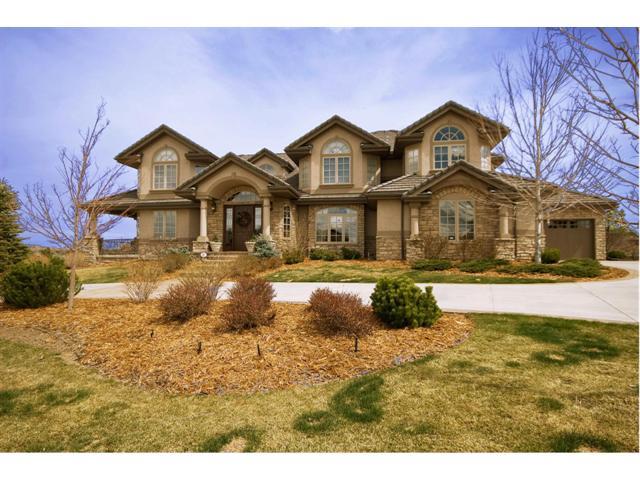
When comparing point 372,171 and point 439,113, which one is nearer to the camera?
point 439,113

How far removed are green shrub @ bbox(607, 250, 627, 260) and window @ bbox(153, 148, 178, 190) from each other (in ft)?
90.4

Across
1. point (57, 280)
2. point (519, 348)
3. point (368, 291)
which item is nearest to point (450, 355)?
point (519, 348)

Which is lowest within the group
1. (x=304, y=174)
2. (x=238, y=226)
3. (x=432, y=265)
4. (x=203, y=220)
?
(x=432, y=265)

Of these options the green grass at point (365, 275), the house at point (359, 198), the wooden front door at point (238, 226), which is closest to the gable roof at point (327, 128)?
the house at point (359, 198)

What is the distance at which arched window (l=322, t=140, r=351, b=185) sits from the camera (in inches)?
750

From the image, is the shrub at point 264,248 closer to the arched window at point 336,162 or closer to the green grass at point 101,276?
the arched window at point 336,162

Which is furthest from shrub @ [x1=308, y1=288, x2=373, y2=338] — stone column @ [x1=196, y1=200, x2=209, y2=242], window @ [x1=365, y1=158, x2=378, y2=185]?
window @ [x1=365, y1=158, x2=378, y2=185]

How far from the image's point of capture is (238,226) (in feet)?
64.7

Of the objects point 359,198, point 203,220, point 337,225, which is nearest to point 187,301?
point 203,220

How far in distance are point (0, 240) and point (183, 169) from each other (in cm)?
981

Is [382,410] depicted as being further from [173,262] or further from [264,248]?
[264,248]

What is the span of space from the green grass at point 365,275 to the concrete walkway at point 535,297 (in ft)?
2.43

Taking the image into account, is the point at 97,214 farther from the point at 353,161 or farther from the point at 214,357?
the point at 353,161

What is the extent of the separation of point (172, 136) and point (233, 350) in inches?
789
